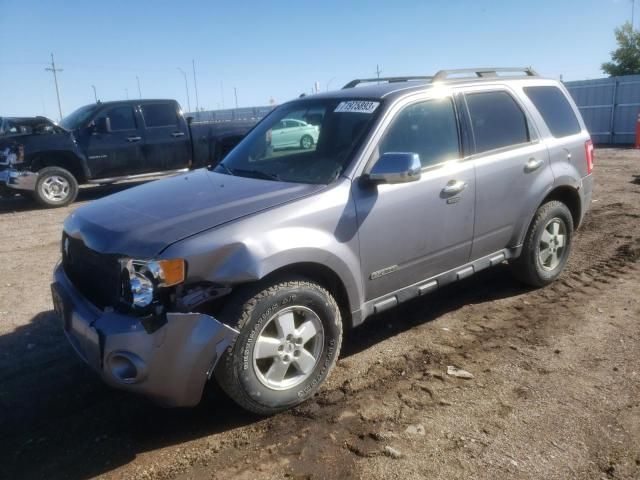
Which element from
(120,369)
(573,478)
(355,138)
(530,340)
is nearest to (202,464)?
(120,369)

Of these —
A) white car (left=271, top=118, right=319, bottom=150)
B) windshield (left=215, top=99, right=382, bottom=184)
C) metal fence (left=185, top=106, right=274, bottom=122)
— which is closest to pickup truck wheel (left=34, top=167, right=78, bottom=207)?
windshield (left=215, top=99, right=382, bottom=184)

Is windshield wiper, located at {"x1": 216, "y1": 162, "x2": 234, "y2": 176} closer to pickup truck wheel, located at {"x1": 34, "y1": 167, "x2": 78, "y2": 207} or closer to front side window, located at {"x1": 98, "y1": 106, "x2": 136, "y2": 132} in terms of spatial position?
pickup truck wheel, located at {"x1": 34, "y1": 167, "x2": 78, "y2": 207}

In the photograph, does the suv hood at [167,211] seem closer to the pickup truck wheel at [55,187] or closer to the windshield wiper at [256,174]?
the windshield wiper at [256,174]

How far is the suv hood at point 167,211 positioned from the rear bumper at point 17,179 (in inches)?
291

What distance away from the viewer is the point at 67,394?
3479 mm

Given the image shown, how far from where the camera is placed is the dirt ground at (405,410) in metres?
2.72

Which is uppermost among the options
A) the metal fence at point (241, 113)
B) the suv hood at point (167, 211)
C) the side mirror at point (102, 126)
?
the metal fence at point (241, 113)

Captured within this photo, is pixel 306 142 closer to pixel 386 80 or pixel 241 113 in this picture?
pixel 386 80

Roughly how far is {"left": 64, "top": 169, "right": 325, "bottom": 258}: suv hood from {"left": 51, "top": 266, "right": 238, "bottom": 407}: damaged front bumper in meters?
0.38

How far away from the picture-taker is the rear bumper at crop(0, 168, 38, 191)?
990 cm

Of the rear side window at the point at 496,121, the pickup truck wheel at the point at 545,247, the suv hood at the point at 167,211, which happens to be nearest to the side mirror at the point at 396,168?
the suv hood at the point at 167,211

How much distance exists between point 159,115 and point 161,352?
975 centimetres

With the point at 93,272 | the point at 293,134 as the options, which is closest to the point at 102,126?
the point at 293,134

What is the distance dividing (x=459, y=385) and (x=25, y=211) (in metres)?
9.55
